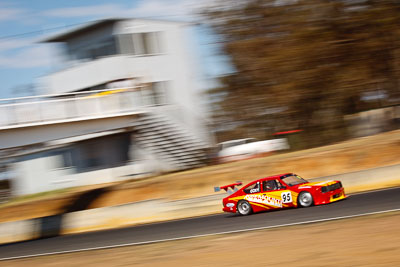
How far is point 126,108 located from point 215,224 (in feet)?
42.3

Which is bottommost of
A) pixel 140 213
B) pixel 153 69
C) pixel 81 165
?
pixel 140 213

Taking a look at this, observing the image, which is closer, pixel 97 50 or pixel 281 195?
pixel 281 195

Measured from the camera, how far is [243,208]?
18.0m

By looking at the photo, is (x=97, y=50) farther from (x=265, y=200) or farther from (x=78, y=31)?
(x=265, y=200)

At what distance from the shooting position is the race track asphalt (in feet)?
47.9

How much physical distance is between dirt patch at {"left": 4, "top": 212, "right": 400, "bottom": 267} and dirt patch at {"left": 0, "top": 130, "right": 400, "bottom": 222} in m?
10.0

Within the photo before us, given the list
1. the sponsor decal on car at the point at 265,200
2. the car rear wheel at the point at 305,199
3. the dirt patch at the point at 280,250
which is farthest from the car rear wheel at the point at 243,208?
the dirt patch at the point at 280,250

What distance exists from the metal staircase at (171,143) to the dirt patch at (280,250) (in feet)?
54.7

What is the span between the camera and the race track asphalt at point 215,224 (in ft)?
47.9

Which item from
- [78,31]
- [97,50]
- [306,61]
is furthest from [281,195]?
[78,31]

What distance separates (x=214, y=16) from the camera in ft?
112

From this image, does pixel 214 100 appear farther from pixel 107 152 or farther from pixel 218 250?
pixel 218 250

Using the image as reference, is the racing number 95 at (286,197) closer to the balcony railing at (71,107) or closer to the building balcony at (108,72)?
the balcony railing at (71,107)

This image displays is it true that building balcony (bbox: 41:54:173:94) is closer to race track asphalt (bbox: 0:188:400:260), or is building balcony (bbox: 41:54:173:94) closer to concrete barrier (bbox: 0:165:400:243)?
concrete barrier (bbox: 0:165:400:243)
